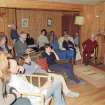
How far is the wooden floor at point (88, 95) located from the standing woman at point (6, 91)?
1530 millimetres

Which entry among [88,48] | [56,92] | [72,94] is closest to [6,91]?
[56,92]

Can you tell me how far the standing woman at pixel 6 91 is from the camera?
2.14m

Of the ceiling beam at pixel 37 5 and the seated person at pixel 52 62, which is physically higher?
the ceiling beam at pixel 37 5

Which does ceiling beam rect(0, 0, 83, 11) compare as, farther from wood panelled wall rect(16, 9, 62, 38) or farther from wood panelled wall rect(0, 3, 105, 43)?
wood panelled wall rect(16, 9, 62, 38)

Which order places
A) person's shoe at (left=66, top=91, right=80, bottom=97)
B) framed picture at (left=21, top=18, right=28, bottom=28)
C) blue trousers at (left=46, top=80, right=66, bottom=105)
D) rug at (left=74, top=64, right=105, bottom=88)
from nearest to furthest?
blue trousers at (left=46, top=80, right=66, bottom=105) → person's shoe at (left=66, top=91, right=80, bottom=97) → rug at (left=74, top=64, right=105, bottom=88) → framed picture at (left=21, top=18, right=28, bottom=28)

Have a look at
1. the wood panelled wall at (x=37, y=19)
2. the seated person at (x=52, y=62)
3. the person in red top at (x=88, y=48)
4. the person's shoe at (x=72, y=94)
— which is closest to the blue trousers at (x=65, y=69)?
the seated person at (x=52, y=62)

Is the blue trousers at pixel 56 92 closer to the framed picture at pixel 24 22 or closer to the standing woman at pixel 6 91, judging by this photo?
the standing woman at pixel 6 91

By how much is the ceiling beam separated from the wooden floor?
2.50m

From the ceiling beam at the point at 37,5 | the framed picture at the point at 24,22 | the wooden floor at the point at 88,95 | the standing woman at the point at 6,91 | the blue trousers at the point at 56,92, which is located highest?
the ceiling beam at the point at 37,5

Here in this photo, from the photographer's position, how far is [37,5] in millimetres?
5816

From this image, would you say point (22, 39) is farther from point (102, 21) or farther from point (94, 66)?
point (102, 21)

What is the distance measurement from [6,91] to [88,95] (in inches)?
84.1

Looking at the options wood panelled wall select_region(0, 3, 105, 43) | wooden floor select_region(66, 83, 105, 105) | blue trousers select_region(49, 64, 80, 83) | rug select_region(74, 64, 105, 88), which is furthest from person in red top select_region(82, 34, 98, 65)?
→ wooden floor select_region(66, 83, 105, 105)

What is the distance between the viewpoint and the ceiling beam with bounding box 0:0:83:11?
17.7 feet
